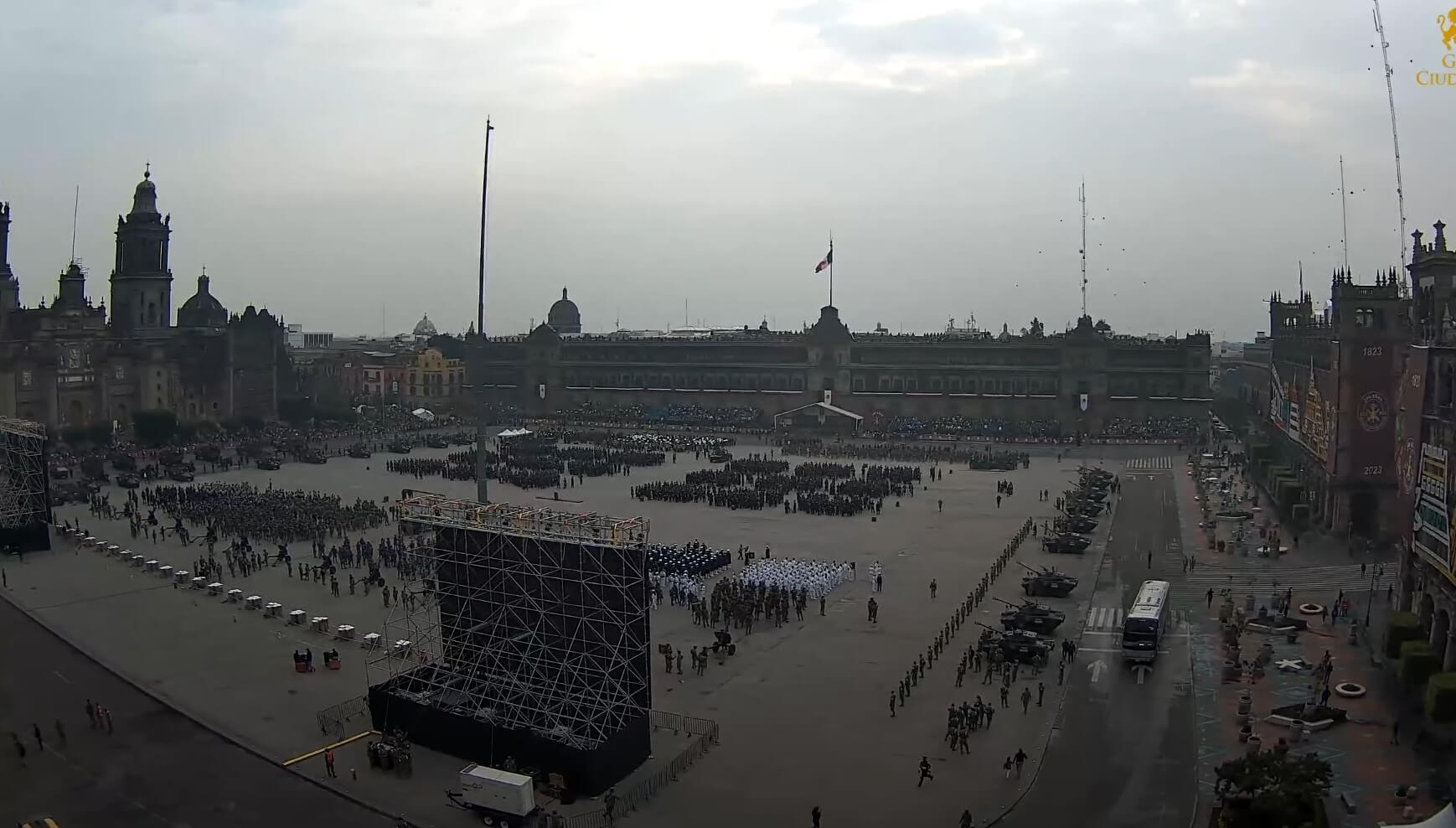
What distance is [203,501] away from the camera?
54.1 meters

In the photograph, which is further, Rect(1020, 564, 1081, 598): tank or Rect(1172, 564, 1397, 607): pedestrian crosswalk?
Rect(1020, 564, 1081, 598): tank

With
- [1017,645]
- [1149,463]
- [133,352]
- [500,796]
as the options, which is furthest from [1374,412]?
[133,352]

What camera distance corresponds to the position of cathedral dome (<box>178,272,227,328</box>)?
347 feet

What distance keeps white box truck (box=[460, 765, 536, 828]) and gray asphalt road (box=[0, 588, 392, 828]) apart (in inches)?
64.5

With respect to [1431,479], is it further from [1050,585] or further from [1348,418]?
[1348,418]

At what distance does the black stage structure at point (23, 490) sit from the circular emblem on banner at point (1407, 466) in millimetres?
47045

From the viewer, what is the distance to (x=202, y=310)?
106m

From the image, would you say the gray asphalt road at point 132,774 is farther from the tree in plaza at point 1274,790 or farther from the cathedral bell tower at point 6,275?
the cathedral bell tower at point 6,275

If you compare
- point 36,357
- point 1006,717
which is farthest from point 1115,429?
point 36,357

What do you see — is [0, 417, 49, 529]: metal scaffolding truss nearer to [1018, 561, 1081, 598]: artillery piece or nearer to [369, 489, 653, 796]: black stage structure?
[369, 489, 653, 796]: black stage structure

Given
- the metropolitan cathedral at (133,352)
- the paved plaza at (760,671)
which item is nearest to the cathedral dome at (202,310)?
the metropolitan cathedral at (133,352)

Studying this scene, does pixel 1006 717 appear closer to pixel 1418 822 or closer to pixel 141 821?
pixel 1418 822

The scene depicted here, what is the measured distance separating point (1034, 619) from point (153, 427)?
214 feet

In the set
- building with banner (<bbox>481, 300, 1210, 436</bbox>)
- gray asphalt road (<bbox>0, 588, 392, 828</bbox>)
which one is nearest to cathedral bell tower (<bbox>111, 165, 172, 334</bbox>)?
building with banner (<bbox>481, 300, 1210, 436</bbox>)
